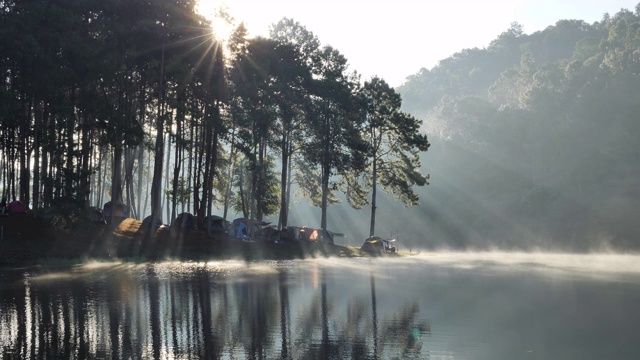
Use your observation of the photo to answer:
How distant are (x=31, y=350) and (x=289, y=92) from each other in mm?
56982

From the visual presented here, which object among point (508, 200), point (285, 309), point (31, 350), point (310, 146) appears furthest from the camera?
point (508, 200)

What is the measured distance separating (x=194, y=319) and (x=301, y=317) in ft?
12.7

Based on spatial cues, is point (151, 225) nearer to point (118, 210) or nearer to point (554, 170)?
point (118, 210)

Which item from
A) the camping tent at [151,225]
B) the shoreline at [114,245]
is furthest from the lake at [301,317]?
the camping tent at [151,225]

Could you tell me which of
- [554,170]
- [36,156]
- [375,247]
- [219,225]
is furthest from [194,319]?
[554,170]

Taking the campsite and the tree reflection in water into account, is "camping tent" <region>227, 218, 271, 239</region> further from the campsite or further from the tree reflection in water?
the tree reflection in water

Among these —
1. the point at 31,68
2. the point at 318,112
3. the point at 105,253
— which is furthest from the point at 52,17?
the point at 318,112

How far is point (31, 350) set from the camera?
17406mm

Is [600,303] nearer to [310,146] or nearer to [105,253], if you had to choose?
[105,253]

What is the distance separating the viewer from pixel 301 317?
24.0m

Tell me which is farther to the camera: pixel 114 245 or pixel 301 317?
pixel 114 245

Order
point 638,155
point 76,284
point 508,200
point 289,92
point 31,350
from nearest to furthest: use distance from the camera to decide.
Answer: point 31,350 → point 76,284 → point 289,92 → point 638,155 → point 508,200

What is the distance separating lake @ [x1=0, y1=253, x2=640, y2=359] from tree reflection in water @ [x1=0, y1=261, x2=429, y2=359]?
5 centimetres

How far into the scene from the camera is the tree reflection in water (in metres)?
17.9
